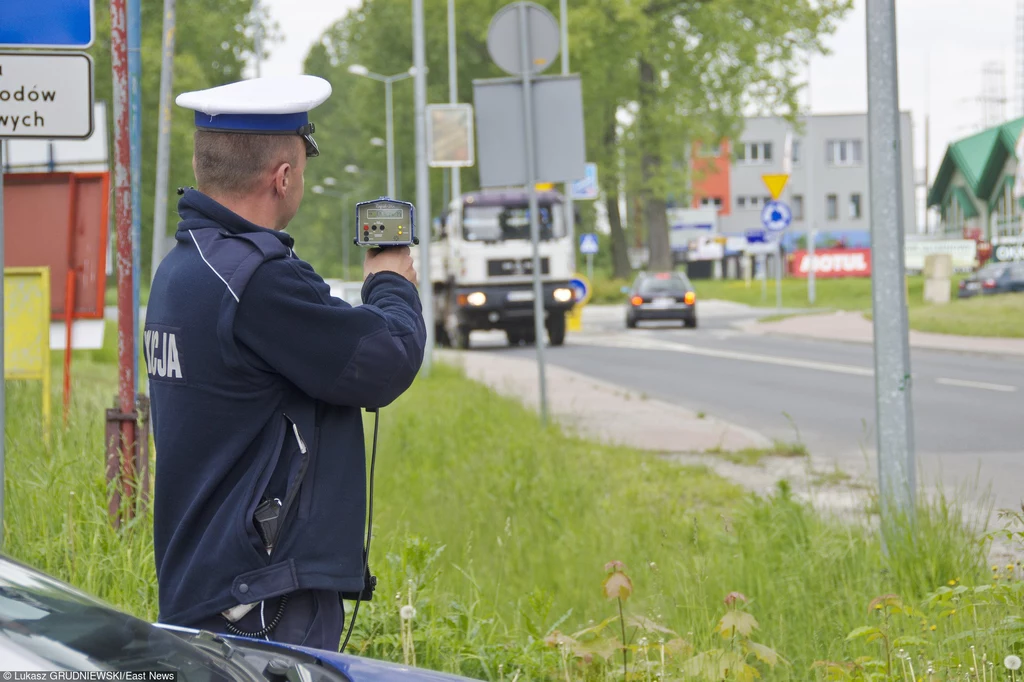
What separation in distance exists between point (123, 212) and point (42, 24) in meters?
1.11

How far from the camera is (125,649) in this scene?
1.98 meters

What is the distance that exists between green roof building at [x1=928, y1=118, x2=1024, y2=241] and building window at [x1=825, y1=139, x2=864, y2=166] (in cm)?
1356

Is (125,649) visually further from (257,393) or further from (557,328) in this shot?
(557,328)

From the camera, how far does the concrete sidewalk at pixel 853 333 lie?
22.1 m

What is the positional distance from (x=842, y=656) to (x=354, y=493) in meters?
2.14

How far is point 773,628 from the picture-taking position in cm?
469

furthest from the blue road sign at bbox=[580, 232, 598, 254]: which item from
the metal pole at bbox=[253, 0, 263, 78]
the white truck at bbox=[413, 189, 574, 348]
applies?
the white truck at bbox=[413, 189, 574, 348]

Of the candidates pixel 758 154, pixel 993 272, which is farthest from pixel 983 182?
pixel 758 154

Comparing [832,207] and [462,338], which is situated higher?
[832,207]

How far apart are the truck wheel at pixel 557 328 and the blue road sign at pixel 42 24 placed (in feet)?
74.0

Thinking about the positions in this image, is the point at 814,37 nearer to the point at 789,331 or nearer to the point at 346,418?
the point at 789,331

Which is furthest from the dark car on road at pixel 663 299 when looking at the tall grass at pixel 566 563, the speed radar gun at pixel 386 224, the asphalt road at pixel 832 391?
→ the speed radar gun at pixel 386 224

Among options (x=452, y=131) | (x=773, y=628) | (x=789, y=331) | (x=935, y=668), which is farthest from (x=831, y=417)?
(x=789, y=331)

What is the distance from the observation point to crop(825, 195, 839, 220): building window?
87.8 m
